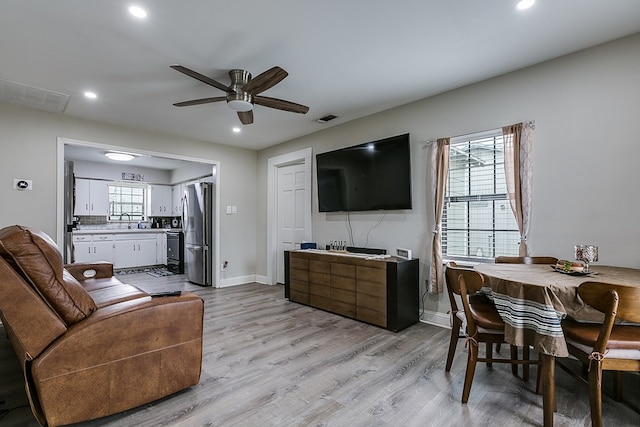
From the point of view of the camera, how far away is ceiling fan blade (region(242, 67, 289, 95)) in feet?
8.13

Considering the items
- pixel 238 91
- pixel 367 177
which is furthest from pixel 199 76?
pixel 367 177

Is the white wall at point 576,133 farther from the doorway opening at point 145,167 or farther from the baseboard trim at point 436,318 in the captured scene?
the doorway opening at point 145,167

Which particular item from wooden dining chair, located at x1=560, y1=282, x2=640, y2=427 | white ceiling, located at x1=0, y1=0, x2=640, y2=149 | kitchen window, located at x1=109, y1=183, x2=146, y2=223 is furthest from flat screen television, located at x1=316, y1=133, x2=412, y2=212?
kitchen window, located at x1=109, y1=183, x2=146, y2=223

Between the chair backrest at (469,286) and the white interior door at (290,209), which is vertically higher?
the white interior door at (290,209)

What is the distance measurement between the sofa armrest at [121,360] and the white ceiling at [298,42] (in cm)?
198

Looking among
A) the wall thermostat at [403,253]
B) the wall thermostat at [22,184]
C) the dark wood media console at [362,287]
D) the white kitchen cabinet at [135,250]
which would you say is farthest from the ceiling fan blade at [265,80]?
the white kitchen cabinet at [135,250]

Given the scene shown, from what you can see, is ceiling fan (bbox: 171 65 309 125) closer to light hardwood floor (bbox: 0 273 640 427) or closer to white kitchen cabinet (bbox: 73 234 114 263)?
light hardwood floor (bbox: 0 273 640 427)

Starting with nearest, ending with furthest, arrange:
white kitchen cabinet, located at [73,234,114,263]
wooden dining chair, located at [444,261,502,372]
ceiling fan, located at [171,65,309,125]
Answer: wooden dining chair, located at [444,261,502,372]
ceiling fan, located at [171,65,309,125]
white kitchen cabinet, located at [73,234,114,263]

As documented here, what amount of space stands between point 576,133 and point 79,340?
3857 mm

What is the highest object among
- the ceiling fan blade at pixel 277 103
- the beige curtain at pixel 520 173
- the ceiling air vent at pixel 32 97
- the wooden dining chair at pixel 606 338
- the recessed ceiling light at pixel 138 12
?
the recessed ceiling light at pixel 138 12

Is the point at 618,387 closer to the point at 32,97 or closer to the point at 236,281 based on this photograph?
the point at 236,281

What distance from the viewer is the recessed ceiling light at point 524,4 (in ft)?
6.56

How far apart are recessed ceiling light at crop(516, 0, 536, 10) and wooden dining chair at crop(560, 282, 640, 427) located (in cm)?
180

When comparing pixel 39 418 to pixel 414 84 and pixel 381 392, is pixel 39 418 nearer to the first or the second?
pixel 381 392
